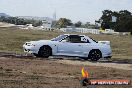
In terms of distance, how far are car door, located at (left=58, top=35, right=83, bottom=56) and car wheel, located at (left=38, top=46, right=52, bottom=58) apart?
64cm

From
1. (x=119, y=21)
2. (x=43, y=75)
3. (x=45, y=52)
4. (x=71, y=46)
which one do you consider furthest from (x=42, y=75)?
(x=119, y=21)

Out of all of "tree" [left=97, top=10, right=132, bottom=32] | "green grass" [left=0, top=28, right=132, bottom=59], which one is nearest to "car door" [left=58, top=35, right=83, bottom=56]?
"green grass" [left=0, top=28, right=132, bottom=59]

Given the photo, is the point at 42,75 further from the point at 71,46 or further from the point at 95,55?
the point at 95,55

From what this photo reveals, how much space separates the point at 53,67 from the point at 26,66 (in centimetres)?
111

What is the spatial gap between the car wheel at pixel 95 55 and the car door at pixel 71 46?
561 mm

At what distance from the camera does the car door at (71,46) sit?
23.2 m

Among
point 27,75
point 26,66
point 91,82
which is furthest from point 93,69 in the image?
point 91,82

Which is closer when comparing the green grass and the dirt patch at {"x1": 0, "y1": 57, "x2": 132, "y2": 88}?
the dirt patch at {"x1": 0, "y1": 57, "x2": 132, "y2": 88}

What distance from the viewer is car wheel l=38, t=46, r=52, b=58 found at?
2255 cm

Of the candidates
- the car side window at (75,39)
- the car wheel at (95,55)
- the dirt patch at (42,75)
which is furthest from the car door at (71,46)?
the dirt patch at (42,75)

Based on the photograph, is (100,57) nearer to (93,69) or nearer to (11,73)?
(93,69)

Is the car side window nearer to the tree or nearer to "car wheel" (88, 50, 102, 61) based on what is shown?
"car wheel" (88, 50, 102, 61)

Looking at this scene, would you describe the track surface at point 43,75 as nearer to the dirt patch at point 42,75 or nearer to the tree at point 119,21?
the dirt patch at point 42,75

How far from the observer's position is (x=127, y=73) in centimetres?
1756
